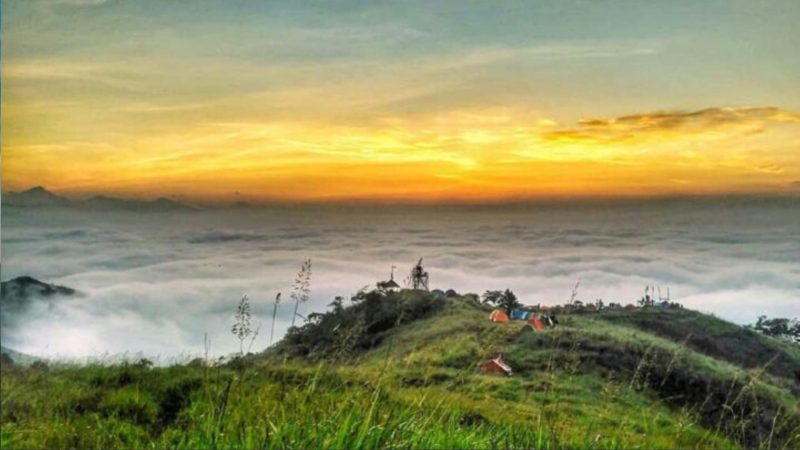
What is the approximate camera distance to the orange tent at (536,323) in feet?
27.2

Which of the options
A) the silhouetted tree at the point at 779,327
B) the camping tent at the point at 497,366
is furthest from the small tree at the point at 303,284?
the silhouetted tree at the point at 779,327

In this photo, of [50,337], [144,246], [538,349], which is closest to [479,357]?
[538,349]

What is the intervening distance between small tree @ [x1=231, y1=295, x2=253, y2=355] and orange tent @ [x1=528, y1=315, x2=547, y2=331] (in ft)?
7.58

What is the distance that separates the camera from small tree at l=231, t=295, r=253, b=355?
7301 mm

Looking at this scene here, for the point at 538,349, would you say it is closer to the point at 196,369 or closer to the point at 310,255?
the point at 310,255

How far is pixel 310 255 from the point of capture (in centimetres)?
796

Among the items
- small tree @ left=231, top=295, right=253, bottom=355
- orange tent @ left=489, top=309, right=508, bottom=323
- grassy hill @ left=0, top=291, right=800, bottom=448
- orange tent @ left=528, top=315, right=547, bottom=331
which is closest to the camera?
grassy hill @ left=0, top=291, right=800, bottom=448

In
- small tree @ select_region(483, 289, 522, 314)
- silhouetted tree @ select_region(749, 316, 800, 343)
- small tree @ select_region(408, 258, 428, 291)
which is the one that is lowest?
silhouetted tree @ select_region(749, 316, 800, 343)

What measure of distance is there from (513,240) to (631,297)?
1.32 meters

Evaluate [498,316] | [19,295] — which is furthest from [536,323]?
[19,295]

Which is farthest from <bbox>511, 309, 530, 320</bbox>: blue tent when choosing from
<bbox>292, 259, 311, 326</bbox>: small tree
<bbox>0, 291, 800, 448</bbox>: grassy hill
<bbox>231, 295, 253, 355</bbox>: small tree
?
<bbox>231, 295, 253, 355</bbox>: small tree

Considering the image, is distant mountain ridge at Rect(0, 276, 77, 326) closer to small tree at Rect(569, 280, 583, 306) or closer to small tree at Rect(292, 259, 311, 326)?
small tree at Rect(292, 259, 311, 326)

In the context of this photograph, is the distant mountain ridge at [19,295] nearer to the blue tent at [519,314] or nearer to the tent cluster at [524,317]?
the tent cluster at [524,317]

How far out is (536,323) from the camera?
835cm
